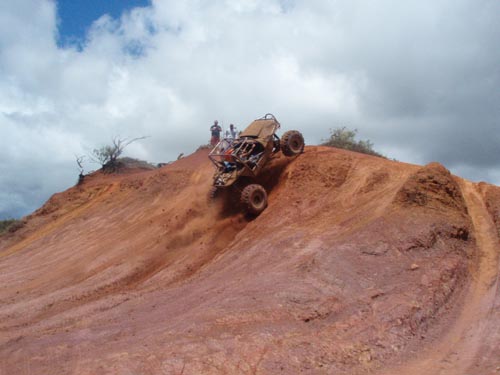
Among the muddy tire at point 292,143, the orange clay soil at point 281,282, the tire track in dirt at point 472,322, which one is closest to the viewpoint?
the tire track in dirt at point 472,322

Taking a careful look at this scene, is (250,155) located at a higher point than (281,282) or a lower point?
higher

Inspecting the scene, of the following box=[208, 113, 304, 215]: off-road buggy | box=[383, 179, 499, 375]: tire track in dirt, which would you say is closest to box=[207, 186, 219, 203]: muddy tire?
box=[208, 113, 304, 215]: off-road buggy

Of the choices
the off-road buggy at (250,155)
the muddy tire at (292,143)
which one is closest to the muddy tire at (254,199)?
the off-road buggy at (250,155)

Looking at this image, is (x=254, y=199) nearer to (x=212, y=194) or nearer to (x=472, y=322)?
(x=212, y=194)

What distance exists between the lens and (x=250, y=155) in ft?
52.7

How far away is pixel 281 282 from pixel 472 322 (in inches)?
140

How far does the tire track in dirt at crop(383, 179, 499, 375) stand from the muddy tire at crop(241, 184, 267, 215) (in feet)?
20.2

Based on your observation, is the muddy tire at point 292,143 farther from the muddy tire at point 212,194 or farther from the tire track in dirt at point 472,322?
the tire track in dirt at point 472,322

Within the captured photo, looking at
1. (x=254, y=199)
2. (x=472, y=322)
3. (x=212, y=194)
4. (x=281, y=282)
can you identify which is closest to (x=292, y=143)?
(x=254, y=199)

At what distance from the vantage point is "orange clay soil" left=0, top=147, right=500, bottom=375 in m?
7.06

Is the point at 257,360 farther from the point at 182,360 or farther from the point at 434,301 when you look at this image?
the point at 434,301

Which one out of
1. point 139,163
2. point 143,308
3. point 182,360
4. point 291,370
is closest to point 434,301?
point 291,370

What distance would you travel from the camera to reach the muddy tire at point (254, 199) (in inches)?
A: 581

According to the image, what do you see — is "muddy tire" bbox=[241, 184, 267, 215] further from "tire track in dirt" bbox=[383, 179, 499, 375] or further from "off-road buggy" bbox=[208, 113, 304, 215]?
"tire track in dirt" bbox=[383, 179, 499, 375]
